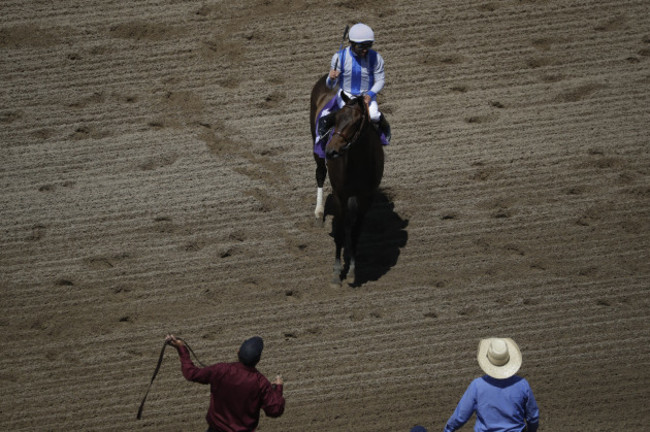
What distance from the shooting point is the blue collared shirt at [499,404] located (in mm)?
5875

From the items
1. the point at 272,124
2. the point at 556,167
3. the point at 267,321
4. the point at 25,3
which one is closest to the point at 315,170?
the point at 272,124

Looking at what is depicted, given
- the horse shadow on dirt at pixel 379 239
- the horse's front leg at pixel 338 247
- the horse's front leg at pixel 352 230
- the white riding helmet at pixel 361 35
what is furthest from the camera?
the horse shadow on dirt at pixel 379 239

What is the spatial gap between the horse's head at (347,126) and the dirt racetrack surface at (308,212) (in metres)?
1.76

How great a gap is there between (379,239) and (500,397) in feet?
11.4

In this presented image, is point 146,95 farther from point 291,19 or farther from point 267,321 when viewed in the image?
point 267,321

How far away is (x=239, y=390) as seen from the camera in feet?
19.4

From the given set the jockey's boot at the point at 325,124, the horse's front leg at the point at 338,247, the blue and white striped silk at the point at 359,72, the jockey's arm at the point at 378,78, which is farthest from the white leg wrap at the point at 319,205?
the jockey's arm at the point at 378,78

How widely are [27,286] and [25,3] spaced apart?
14.8 ft

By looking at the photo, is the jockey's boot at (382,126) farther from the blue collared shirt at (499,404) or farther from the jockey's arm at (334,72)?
the blue collared shirt at (499,404)

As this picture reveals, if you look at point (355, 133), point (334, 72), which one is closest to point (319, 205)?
point (334, 72)

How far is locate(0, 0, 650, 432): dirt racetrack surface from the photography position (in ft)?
25.9

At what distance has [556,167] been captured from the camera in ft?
31.6

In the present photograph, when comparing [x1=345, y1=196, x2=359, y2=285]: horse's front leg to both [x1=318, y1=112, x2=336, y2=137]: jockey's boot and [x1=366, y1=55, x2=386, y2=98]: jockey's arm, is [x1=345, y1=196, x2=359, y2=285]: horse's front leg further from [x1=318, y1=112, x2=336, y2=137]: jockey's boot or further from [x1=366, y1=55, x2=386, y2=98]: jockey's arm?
[x1=366, y1=55, x2=386, y2=98]: jockey's arm

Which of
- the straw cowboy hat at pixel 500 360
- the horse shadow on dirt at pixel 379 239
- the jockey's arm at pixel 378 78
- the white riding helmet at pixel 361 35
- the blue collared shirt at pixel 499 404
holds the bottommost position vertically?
the horse shadow on dirt at pixel 379 239
